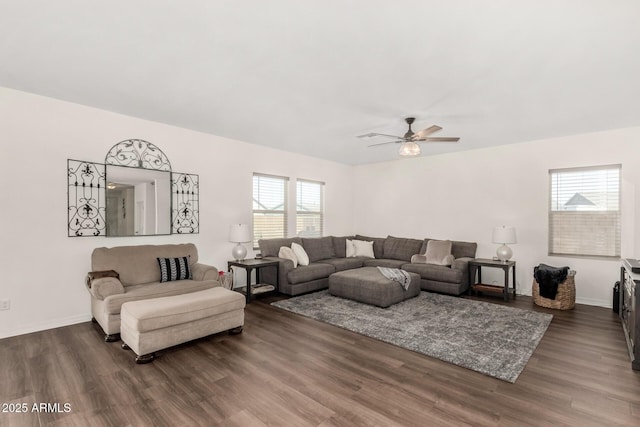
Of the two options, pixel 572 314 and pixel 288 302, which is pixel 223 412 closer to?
pixel 288 302

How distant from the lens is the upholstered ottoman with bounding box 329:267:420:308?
4.47m

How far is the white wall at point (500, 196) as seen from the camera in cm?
466

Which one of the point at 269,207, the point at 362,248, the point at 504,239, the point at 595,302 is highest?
the point at 269,207

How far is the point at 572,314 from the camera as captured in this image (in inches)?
168

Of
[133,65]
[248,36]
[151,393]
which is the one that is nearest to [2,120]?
[133,65]

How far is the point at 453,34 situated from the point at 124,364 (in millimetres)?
3770

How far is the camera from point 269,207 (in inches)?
241

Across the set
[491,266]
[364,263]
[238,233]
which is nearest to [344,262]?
[364,263]

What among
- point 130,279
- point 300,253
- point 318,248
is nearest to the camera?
point 130,279

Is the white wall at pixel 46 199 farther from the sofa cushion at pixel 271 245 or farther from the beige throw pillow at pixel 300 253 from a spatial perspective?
the beige throw pillow at pixel 300 253

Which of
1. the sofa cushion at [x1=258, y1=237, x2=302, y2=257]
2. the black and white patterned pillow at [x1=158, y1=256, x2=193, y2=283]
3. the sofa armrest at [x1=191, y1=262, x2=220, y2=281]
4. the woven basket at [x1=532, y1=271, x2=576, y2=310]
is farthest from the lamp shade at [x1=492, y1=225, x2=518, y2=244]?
the black and white patterned pillow at [x1=158, y1=256, x2=193, y2=283]

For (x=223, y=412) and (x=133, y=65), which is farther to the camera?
(x=133, y=65)

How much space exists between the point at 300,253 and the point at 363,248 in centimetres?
177

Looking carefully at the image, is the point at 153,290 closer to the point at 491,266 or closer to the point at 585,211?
the point at 491,266
